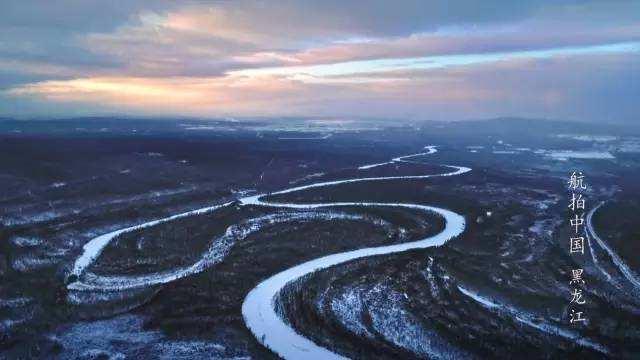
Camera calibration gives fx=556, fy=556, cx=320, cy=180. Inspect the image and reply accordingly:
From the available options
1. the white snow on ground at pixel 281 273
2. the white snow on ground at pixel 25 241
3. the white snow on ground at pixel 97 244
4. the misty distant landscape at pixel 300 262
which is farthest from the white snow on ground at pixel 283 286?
the white snow on ground at pixel 25 241

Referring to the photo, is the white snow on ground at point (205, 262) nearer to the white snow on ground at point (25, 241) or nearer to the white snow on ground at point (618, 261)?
the white snow on ground at point (25, 241)

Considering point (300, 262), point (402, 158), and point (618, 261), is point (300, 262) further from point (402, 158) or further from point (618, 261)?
point (402, 158)

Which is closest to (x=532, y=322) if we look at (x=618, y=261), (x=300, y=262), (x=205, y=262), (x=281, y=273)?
(x=618, y=261)

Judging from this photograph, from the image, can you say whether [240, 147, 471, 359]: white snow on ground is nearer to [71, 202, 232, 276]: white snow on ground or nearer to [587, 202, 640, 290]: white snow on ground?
[587, 202, 640, 290]: white snow on ground

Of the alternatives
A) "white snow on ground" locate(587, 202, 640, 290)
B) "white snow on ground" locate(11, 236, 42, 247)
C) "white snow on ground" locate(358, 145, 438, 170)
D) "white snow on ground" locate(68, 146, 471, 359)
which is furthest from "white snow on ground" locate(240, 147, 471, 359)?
"white snow on ground" locate(358, 145, 438, 170)

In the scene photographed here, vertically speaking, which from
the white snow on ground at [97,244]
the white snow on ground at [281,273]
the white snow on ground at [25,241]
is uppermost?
the white snow on ground at [25,241]

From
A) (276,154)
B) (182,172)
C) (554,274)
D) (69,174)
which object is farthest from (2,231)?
(276,154)

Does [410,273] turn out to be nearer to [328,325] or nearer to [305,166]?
[328,325]
